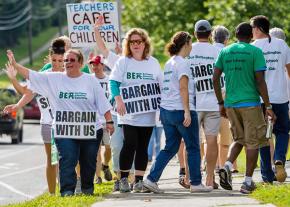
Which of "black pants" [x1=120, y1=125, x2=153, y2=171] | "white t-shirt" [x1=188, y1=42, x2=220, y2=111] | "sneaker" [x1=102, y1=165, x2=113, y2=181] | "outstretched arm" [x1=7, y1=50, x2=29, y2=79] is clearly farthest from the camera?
"sneaker" [x1=102, y1=165, x2=113, y2=181]

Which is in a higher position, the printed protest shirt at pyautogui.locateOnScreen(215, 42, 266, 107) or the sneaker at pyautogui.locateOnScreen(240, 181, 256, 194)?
the printed protest shirt at pyautogui.locateOnScreen(215, 42, 266, 107)

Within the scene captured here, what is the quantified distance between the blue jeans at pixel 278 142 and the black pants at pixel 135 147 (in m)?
1.35

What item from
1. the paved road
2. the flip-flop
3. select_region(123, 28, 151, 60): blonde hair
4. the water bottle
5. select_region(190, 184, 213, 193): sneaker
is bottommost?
the paved road

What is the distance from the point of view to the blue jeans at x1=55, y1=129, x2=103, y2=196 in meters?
13.8

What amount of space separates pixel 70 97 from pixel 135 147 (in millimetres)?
1102

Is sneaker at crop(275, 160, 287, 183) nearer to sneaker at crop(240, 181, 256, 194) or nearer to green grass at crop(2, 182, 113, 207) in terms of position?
sneaker at crop(240, 181, 256, 194)

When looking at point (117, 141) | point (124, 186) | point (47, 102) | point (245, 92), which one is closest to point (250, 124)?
point (245, 92)

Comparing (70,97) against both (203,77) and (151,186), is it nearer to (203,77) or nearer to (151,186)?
(151,186)

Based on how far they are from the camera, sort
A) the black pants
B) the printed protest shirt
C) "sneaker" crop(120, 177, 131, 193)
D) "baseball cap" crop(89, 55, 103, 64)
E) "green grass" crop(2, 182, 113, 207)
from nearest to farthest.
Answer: "green grass" crop(2, 182, 113, 207) < the printed protest shirt < the black pants < "sneaker" crop(120, 177, 131, 193) < "baseball cap" crop(89, 55, 103, 64)

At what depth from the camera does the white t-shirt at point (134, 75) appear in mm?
14297

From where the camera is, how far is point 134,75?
47.0ft

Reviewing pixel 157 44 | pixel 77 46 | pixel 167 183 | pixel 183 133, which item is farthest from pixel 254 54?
pixel 157 44

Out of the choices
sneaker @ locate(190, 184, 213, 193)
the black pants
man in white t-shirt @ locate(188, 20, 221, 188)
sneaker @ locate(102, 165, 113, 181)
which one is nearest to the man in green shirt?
sneaker @ locate(190, 184, 213, 193)

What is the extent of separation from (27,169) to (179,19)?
2836cm
